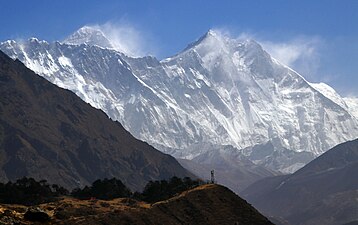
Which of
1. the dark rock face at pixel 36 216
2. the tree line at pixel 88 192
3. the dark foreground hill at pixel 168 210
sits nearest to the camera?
the dark rock face at pixel 36 216

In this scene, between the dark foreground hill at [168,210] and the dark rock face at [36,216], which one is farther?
the dark foreground hill at [168,210]

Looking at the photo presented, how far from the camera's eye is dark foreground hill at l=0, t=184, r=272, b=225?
135000mm

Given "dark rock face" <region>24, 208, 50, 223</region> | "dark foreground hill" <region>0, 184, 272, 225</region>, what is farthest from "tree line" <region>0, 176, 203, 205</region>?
"dark rock face" <region>24, 208, 50, 223</region>

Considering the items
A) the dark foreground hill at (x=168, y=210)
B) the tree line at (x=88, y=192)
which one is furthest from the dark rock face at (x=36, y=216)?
the tree line at (x=88, y=192)

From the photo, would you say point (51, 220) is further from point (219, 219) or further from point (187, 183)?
point (187, 183)

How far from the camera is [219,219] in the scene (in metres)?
149

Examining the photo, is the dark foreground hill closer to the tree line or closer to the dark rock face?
the dark rock face

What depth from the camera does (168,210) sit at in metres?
147

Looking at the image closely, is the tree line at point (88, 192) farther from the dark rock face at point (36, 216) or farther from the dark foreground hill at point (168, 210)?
the dark rock face at point (36, 216)

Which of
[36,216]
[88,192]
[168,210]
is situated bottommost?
[36,216]

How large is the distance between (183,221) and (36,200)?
143 ft

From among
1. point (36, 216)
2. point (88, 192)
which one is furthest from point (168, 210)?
point (88, 192)

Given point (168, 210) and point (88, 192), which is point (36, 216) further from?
point (88, 192)

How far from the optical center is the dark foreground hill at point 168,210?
443ft
